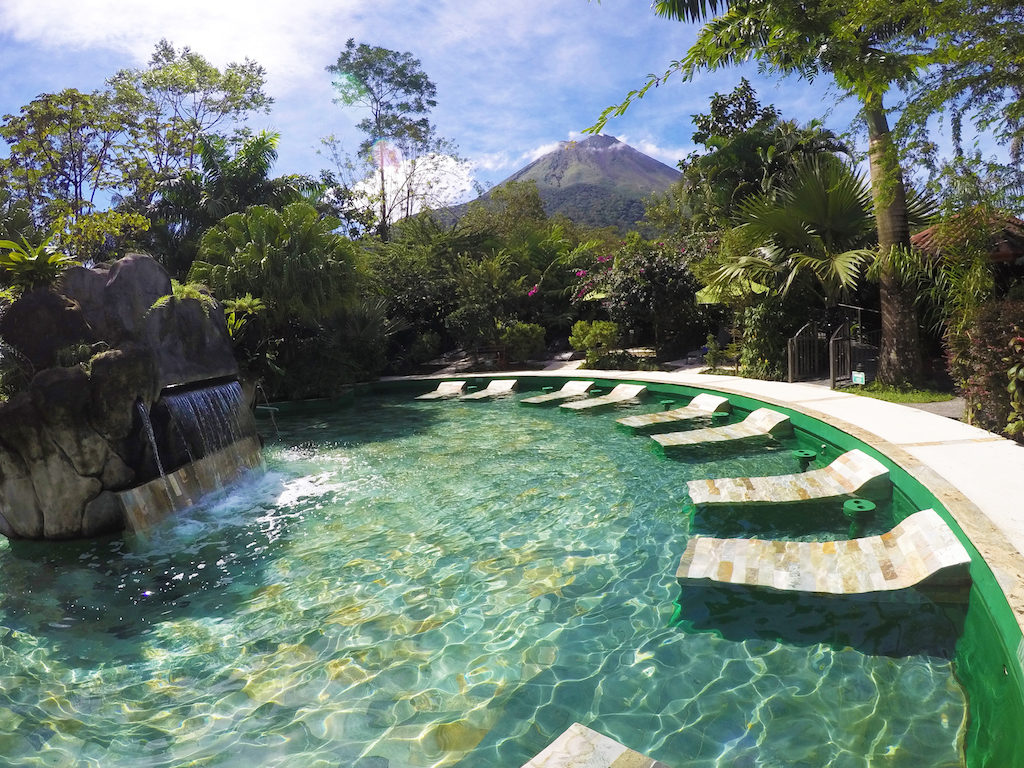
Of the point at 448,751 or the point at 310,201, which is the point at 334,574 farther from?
the point at 310,201

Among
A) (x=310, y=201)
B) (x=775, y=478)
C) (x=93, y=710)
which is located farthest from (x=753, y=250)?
(x=310, y=201)

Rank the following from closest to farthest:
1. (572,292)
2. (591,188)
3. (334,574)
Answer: (334,574)
(572,292)
(591,188)

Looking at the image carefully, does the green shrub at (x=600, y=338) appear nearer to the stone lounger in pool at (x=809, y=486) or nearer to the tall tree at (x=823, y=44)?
the tall tree at (x=823, y=44)

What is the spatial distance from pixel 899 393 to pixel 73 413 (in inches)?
452

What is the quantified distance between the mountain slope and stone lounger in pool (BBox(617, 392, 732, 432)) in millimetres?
67218

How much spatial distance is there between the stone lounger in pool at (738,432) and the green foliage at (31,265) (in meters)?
7.86

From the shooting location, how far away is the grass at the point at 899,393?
905cm

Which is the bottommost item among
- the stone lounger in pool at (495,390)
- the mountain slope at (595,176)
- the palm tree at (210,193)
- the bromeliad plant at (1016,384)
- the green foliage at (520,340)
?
the stone lounger in pool at (495,390)

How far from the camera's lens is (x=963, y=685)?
3.10m

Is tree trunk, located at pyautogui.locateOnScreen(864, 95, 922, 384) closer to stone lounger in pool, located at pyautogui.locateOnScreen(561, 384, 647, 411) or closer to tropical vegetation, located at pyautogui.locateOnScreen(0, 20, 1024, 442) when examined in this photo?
tropical vegetation, located at pyautogui.locateOnScreen(0, 20, 1024, 442)

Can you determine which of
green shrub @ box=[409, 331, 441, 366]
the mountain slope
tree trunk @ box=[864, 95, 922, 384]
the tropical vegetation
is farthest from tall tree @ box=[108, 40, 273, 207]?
the mountain slope

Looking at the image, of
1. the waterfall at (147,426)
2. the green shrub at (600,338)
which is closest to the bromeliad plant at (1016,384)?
the waterfall at (147,426)

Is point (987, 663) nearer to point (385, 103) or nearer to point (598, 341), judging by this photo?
point (598, 341)

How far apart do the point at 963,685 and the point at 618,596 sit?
205cm
